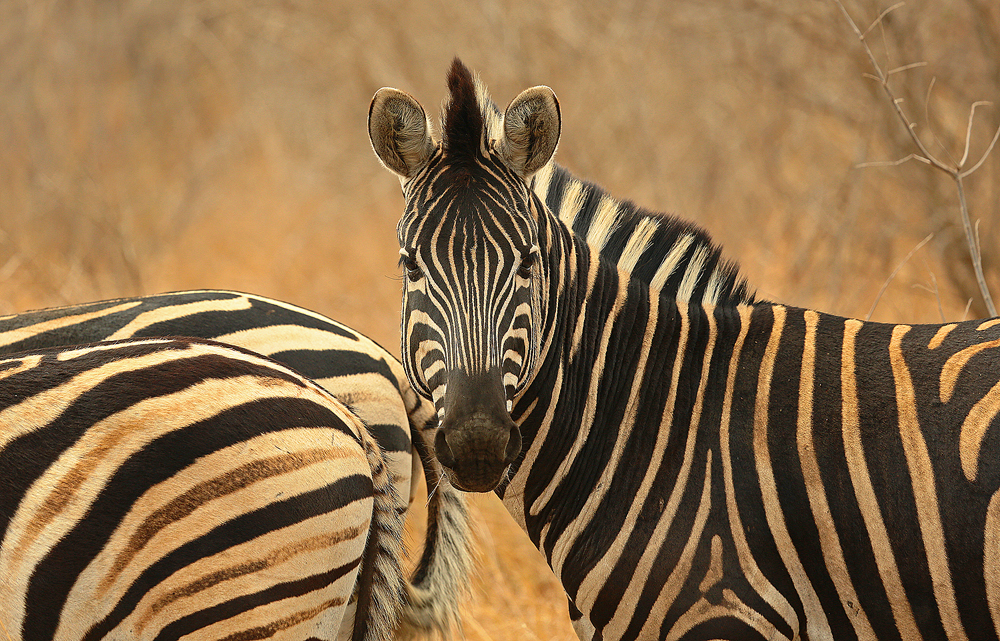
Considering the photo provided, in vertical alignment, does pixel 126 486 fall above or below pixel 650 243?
below

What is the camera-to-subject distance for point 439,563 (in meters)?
3.74

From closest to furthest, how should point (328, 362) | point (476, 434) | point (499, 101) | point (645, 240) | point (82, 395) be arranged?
point (82, 395)
point (476, 434)
point (645, 240)
point (328, 362)
point (499, 101)

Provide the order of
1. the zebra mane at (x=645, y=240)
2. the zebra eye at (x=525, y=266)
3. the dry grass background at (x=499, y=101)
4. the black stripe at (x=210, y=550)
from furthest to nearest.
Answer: the dry grass background at (x=499, y=101) → the zebra mane at (x=645, y=240) → the zebra eye at (x=525, y=266) → the black stripe at (x=210, y=550)

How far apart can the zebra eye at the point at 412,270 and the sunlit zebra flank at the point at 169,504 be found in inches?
24.0

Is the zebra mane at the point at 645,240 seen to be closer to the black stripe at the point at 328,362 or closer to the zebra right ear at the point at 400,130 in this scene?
the zebra right ear at the point at 400,130

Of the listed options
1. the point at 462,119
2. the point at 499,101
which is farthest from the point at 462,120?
the point at 499,101

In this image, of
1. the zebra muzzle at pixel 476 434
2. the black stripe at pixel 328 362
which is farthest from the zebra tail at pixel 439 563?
the zebra muzzle at pixel 476 434

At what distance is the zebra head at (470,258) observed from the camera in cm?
252

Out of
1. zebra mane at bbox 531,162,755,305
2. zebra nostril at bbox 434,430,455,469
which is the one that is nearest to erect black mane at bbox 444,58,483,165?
zebra mane at bbox 531,162,755,305

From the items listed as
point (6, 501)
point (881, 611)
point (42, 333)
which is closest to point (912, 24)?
point (881, 611)

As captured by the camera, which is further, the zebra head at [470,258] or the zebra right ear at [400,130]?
the zebra right ear at [400,130]

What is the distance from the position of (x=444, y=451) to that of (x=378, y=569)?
0.40 meters

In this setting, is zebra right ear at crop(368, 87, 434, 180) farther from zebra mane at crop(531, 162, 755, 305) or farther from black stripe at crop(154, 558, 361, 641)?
black stripe at crop(154, 558, 361, 641)

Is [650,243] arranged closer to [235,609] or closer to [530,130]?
[530,130]
